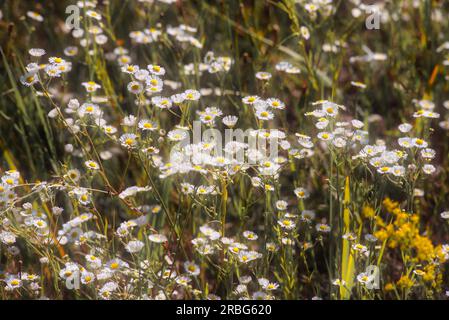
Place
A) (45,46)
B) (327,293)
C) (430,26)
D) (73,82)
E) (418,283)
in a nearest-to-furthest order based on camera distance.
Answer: (418,283)
(327,293)
(430,26)
(73,82)
(45,46)

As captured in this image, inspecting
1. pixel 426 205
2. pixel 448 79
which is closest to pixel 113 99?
pixel 426 205

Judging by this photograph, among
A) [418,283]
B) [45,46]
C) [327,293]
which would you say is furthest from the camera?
[45,46]

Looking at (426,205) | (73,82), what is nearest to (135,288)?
(426,205)

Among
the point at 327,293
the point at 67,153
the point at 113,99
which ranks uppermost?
the point at 113,99

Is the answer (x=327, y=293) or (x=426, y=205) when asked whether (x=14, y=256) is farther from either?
Result: (x=426, y=205)

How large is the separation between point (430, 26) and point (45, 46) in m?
1.91

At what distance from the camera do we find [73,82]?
2.99 metres

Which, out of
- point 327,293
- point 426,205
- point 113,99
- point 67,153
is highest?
point 113,99

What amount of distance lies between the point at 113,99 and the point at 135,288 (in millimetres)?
896

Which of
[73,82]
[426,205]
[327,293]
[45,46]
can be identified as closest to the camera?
[327,293]
